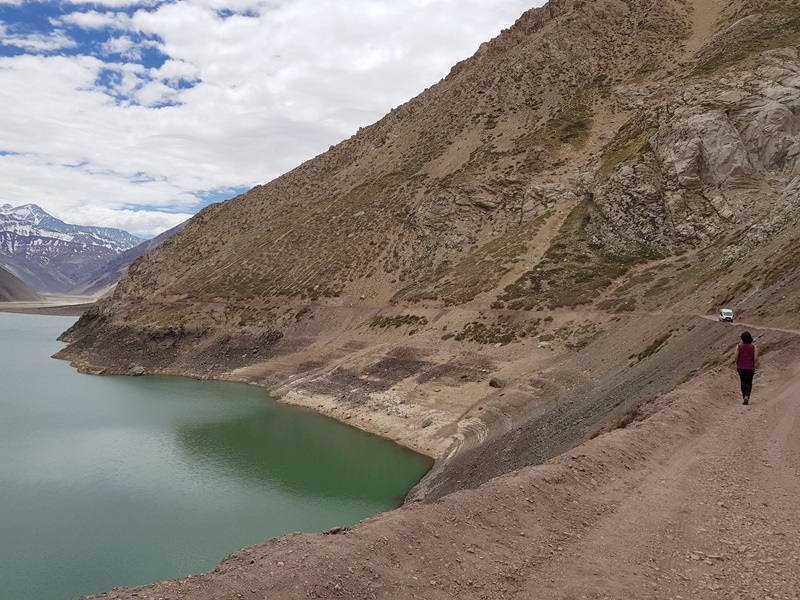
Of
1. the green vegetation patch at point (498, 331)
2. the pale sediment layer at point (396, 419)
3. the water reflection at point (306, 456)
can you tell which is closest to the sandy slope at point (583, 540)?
the water reflection at point (306, 456)

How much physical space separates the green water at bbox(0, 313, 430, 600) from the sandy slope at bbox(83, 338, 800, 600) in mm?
14720

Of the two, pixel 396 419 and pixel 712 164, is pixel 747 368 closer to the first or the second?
pixel 396 419

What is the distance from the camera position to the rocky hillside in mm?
34062

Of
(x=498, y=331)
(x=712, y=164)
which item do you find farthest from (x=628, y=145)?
(x=498, y=331)

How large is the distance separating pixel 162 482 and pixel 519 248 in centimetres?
4322

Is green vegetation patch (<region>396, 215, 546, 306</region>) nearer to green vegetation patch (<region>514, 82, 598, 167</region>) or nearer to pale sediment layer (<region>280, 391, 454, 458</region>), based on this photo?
green vegetation patch (<region>514, 82, 598, 167</region>)

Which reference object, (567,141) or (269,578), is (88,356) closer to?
(567,141)

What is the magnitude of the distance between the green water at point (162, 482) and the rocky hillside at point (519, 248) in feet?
14.1

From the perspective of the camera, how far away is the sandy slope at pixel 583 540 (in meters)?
7.49

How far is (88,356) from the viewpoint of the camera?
3206 inches

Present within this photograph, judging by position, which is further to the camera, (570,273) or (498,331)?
(570,273)

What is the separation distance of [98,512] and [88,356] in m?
63.8

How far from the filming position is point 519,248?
2388 inches

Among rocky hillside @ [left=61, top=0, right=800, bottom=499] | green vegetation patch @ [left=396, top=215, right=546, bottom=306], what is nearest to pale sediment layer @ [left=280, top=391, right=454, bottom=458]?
rocky hillside @ [left=61, top=0, right=800, bottom=499]
